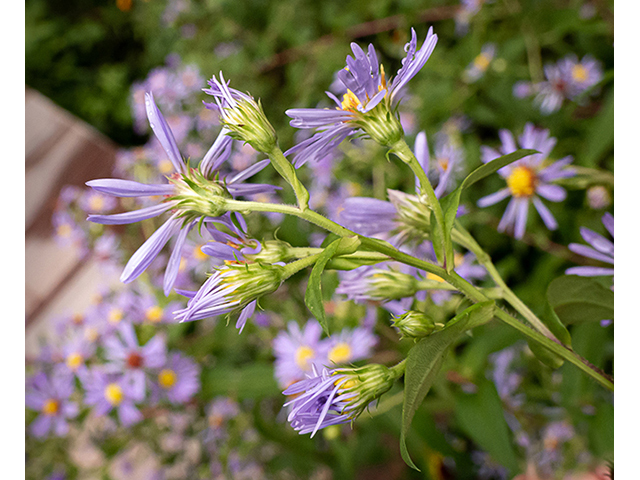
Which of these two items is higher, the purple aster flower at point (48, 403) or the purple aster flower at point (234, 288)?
the purple aster flower at point (234, 288)

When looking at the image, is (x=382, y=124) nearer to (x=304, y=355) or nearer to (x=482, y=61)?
(x=304, y=355)

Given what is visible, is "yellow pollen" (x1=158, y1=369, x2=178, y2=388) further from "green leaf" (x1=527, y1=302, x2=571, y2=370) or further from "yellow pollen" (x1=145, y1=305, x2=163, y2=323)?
"green leaf" (x1=527, y1=302, x2=571, y2=370)

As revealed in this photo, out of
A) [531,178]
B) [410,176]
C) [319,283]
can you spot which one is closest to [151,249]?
[319,283]

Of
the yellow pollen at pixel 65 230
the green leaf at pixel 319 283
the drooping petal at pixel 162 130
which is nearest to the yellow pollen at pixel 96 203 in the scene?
the yellow pollen at pixel 65 230

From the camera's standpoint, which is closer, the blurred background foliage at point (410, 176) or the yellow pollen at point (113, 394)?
the blurred background foliage at point (410, 176)

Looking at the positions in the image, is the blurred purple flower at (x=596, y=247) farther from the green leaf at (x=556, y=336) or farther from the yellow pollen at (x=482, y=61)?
the yellow pollen at (x=482, y=61)

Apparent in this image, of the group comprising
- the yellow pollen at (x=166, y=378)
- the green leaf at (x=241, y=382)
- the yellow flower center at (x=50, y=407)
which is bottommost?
the yellow flower center at (x=50, y=407)

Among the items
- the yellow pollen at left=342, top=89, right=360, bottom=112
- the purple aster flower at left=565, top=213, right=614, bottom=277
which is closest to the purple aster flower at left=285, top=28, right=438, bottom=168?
the yellow pollen at left=342, top=89, right=360, bottom=112
